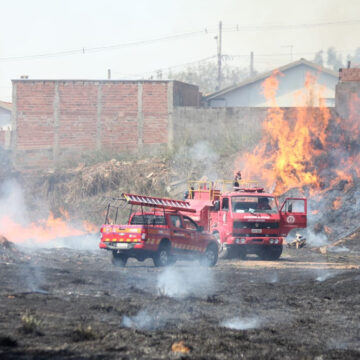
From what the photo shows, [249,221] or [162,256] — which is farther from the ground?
[249,221]

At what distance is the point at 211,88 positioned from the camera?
110m

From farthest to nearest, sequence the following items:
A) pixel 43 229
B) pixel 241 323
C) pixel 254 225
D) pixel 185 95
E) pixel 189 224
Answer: pixel 185 95
pixel 43 229
pixel 254 225
pixel 189 224
pixel 241 323

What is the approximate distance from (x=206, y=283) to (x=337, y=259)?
28.5 ft

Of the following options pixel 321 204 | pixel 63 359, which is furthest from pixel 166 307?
pixel 321 204

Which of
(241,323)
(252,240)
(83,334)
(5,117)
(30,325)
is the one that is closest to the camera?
(83,334)

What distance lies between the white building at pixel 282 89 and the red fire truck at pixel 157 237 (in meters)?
35.5

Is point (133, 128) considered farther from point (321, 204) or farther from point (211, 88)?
point (211, 88)

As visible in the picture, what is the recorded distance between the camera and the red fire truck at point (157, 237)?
22.1 metres

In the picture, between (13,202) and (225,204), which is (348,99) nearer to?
(225,204)

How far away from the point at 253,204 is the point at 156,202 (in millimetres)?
5209

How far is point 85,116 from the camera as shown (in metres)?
46.6

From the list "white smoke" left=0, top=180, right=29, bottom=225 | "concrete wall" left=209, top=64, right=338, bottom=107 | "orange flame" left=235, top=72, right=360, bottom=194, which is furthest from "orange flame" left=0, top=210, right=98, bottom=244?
"concrete wall" left=209, top=64, right=338, bottom=107

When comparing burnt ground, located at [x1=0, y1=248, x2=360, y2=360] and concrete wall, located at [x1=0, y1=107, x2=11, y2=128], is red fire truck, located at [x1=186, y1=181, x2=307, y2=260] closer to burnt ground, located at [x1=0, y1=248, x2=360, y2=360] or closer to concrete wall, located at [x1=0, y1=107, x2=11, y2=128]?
burnt ground, located at [x1=0, y1=248, x2=360, y2=360]

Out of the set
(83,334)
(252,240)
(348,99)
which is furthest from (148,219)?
(348,99)
